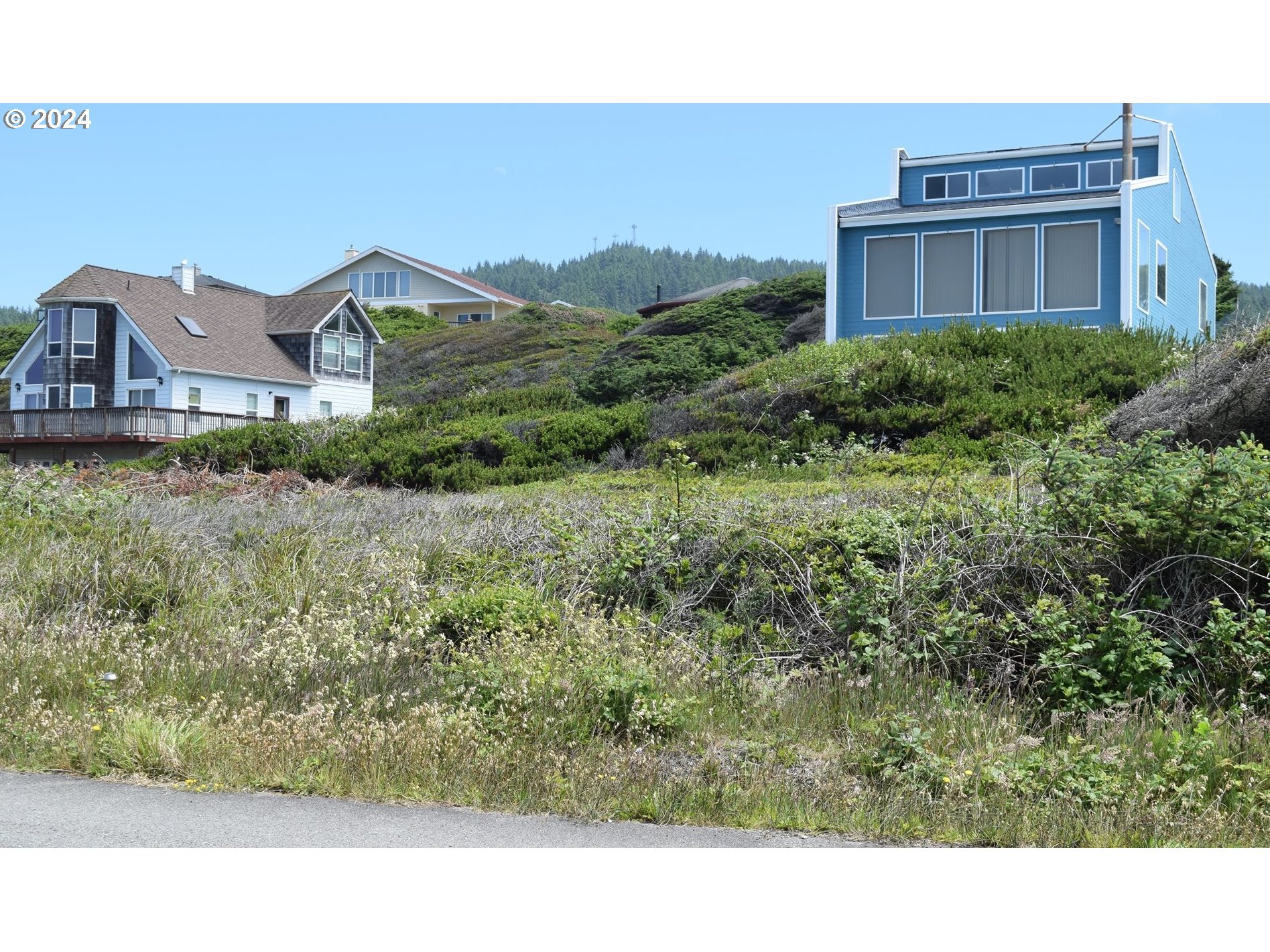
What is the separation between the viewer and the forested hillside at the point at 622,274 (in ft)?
404

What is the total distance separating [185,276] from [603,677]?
3961 centimetres

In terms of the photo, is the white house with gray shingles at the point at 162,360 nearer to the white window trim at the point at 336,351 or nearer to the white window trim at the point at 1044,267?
the white window trim at the point at 336,351

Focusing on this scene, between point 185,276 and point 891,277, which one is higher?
point 185,276

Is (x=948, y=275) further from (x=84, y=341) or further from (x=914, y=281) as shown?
(x=84, y=341)

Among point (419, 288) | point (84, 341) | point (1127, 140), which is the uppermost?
point (419, 288)

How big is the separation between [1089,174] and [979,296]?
9.50 metres

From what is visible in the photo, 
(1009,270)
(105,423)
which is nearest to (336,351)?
(105,423)

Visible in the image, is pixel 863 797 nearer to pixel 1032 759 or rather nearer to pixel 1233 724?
pixel 1032 759

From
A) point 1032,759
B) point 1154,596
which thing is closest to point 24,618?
point 1032,759

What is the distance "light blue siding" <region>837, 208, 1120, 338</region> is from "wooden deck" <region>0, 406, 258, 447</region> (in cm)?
1828

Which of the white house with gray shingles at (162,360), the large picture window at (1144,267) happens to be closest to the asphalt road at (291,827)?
the large picture window at (1144,267)

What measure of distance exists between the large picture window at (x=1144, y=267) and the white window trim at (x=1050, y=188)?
6.42 m

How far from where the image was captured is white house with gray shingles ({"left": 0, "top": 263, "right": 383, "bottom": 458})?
33938mm

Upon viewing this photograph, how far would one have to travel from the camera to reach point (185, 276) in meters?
41.5
